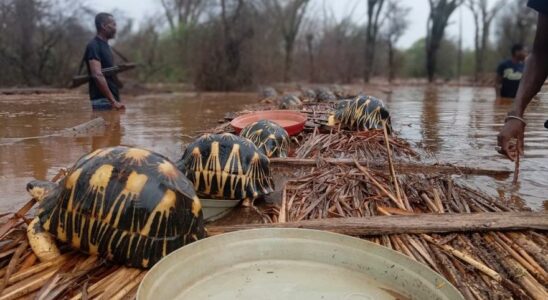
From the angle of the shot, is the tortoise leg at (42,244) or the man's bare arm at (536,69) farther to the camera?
the man's bare arm at (536,69)

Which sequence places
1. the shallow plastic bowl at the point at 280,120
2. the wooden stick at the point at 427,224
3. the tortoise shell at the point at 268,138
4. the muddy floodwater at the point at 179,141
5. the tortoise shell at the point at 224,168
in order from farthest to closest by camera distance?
the shallow plastic bowl at the point at 280,120 < the tortoise shell at the point at 268,138 < the muddy floodwater at the point at 179,141 < the tortoise shell at the point at 224,168 < the wooden stick at the point at 427,224

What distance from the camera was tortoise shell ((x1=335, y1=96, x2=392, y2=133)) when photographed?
5.74 meters

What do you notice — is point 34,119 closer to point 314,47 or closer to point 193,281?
point 193,281

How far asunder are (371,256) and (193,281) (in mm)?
749

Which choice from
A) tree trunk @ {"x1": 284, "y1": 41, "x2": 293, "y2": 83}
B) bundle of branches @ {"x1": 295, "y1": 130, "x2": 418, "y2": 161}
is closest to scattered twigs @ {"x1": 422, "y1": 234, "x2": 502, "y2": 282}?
bundle of branches @ {"x1": 295, "y1": 130, "x2": 418, "y2": 161}

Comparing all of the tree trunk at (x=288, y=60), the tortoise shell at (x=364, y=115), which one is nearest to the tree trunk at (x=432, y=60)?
the tree trunk at (x=288, y=60)

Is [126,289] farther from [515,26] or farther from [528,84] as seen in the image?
[515,26]

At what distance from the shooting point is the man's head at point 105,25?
638cm

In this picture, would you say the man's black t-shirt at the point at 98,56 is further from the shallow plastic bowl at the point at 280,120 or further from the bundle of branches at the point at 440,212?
the bundle of branches at the point at 440,212

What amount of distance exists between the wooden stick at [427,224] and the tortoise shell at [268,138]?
6.01 ft

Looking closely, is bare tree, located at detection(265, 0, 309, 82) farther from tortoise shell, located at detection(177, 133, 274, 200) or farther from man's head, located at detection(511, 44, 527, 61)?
tortoise shell, located at detection(177, 133, 274, 200)

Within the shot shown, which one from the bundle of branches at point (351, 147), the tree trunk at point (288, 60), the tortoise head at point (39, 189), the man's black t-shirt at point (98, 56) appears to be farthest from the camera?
the tree trunk at point (288, 60)

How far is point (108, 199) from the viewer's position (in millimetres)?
2092

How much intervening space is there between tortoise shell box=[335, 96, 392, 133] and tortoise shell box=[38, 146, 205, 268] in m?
3.92
